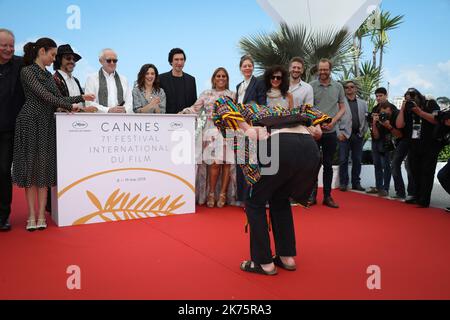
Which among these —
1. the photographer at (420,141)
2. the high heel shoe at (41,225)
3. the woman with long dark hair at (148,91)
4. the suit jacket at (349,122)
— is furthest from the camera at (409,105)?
the high heel shoe at (41,225)

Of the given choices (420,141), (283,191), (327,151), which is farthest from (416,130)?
(283,191)

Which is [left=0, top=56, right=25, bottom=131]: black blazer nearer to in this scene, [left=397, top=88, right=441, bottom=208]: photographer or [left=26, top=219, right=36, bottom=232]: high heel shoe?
[left=26, top=219, right=36, bottom=232]: high heel shoe

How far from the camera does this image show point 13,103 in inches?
129

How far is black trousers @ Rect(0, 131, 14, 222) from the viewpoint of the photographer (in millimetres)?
3285

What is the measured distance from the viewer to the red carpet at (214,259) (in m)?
2.10

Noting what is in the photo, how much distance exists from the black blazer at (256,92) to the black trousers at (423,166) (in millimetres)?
1928

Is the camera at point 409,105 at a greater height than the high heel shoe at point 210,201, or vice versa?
the camera at point 409,105

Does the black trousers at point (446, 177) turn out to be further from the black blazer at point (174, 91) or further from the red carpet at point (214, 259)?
the black blazer at point (174, 91)

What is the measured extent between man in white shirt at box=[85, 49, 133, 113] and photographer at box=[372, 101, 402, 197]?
3.17 m

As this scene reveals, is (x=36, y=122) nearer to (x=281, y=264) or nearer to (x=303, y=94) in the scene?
(x=281, y=264)

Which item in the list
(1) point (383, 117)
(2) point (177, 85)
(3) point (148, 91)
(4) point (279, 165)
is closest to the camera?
(4) point (279, 165)

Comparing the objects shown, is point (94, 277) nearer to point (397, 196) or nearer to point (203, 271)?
point (203, 271)

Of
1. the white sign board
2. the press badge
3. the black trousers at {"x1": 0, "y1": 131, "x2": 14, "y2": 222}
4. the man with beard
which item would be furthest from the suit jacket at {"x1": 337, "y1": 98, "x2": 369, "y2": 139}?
the black trousers at {"x1": 0, "y1": 131, "x2": 14, "y2": 222}

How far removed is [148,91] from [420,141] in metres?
3.06
